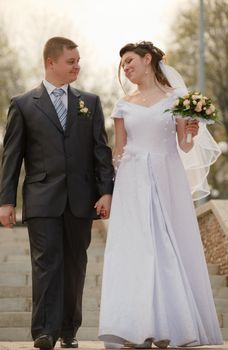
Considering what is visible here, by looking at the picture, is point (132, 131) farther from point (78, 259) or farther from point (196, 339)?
point (196, 339)

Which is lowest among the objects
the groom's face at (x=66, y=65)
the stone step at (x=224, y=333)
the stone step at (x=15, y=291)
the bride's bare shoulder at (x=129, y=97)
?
the stone step at (x=224, y=333)

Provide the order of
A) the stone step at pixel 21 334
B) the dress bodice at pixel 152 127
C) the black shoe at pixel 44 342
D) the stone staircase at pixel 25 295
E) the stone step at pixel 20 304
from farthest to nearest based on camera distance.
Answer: the stone step at pixel 20 304
the stone staircase at pixel 25 295
the stone step at pixel 21 334
the dress bodice at pixel 152 127
the black shoe at pixel 44 342

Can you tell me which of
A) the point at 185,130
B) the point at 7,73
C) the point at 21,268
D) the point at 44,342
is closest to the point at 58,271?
the point at 44,342

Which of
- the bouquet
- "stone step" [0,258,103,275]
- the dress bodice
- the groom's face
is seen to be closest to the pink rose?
the bouquet

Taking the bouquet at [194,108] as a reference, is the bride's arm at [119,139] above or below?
below

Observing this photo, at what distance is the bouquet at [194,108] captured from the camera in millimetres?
9906

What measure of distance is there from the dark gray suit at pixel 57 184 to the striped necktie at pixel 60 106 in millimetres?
52

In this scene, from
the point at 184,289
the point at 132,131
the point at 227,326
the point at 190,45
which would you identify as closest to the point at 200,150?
the point at 132,131

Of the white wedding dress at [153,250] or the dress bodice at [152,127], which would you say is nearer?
the white wedding dress at [153,250]

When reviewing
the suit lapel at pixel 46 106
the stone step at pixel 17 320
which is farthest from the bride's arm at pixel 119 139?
the stone step at pixel 17 320

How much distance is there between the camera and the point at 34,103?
10086mm

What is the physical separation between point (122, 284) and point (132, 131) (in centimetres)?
128

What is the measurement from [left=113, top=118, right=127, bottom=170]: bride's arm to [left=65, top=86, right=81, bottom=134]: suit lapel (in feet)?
1.38

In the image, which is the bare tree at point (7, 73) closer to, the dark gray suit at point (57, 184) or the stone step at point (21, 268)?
the stone step at point (21, 268)
